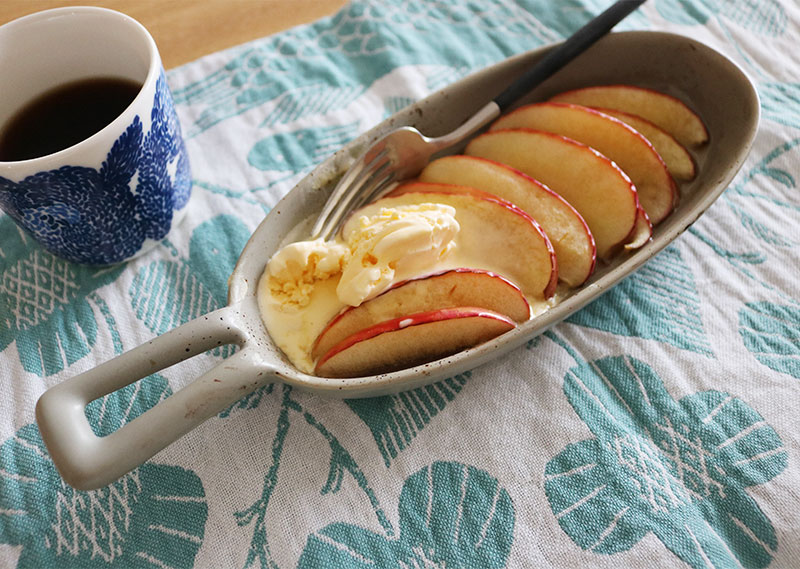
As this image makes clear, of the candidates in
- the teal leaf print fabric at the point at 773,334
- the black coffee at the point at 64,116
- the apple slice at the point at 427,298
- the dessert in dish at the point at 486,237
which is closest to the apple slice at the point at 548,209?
the dessert in dish at the point at 486,237

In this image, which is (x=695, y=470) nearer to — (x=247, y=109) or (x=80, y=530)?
(x=80, y=530)

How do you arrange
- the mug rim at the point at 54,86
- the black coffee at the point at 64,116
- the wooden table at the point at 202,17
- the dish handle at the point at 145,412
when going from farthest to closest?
the wooden table at the point at 202,17 < the black coffee at the point at 64,116 < the mug rim at the point at 54,86 < the dish handle at the point at 145,412

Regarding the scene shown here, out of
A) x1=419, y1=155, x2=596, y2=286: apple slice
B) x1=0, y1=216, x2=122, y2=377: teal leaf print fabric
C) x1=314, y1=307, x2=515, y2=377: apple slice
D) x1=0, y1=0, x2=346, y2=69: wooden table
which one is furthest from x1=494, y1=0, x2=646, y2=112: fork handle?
x1=0, y1=216, x2=122, y2=377: teal leaf print fabric

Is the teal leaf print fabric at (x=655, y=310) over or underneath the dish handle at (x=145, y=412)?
over

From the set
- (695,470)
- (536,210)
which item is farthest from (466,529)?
(536,210)

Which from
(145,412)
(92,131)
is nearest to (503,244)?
(145,412)

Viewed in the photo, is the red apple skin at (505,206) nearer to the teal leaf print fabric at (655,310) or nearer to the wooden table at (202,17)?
the teal leaf print fabric at (655,310)

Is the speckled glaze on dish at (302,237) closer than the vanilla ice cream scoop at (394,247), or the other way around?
the speckled glaze on dish at (302,237)
